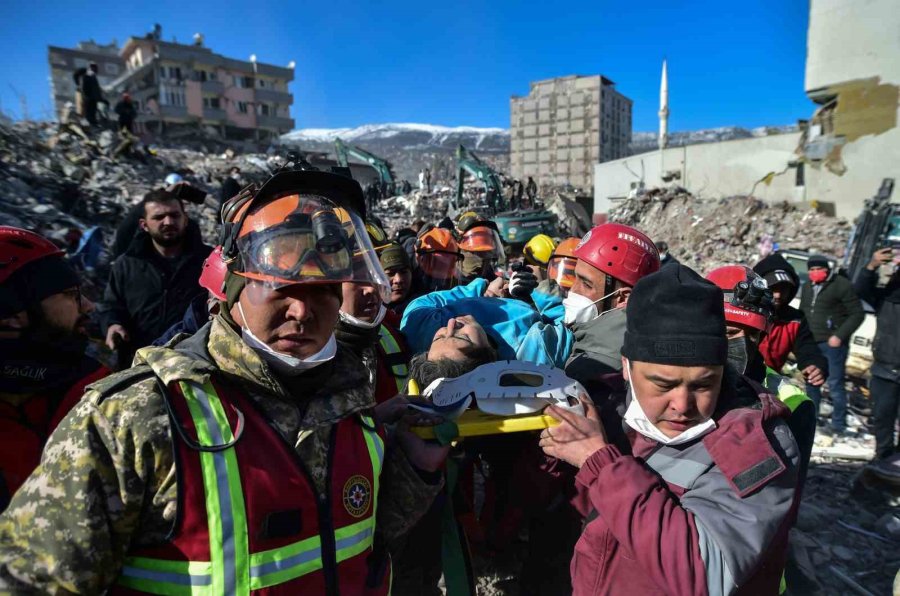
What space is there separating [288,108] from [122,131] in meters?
40.3

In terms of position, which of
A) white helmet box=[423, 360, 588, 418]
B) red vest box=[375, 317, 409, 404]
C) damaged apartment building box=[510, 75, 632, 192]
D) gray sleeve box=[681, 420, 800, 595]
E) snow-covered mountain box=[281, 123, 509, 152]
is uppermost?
snow-covered mountain box=[281, 123, 509, 152]

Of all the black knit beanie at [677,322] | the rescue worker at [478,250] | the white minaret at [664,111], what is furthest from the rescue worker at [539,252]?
the white minaret at [664,111]

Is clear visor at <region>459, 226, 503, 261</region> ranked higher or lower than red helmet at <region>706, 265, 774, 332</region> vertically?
higher

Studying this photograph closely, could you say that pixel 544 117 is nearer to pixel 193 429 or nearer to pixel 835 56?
pixel 835 56

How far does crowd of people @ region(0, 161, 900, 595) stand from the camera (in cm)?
107

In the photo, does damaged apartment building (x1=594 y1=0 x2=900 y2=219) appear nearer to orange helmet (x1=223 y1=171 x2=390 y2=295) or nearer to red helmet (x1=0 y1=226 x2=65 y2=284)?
orange helmet (x1=223 y1=171 x2=390 y2=295)

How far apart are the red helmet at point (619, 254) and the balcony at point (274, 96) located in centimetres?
5556

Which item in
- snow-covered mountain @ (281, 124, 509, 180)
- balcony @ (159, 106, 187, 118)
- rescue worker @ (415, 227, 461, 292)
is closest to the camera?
rescue worker @ (415, 227, 461, 292)

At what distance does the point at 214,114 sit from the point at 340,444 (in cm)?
5368

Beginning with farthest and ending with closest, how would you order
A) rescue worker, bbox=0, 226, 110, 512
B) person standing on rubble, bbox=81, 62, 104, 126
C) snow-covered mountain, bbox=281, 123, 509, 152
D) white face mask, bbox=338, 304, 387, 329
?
snow-covered mountain, bbox=281, 123, 509, 152, person standing on rubble, bbox=81, 62, 104, 126, white face mask, bbox=338, 304, 387, 329, rescue worker, bbox=0, 226, 110, 512

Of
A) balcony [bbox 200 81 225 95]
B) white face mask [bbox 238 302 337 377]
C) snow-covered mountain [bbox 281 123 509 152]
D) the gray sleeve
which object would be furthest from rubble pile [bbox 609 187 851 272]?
snow-covered mountain [bbox 281 123 509 152]

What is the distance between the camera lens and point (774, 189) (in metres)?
22.0

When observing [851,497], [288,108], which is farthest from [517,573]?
[288,108]

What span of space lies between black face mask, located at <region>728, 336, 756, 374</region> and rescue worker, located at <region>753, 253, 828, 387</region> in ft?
5.43
